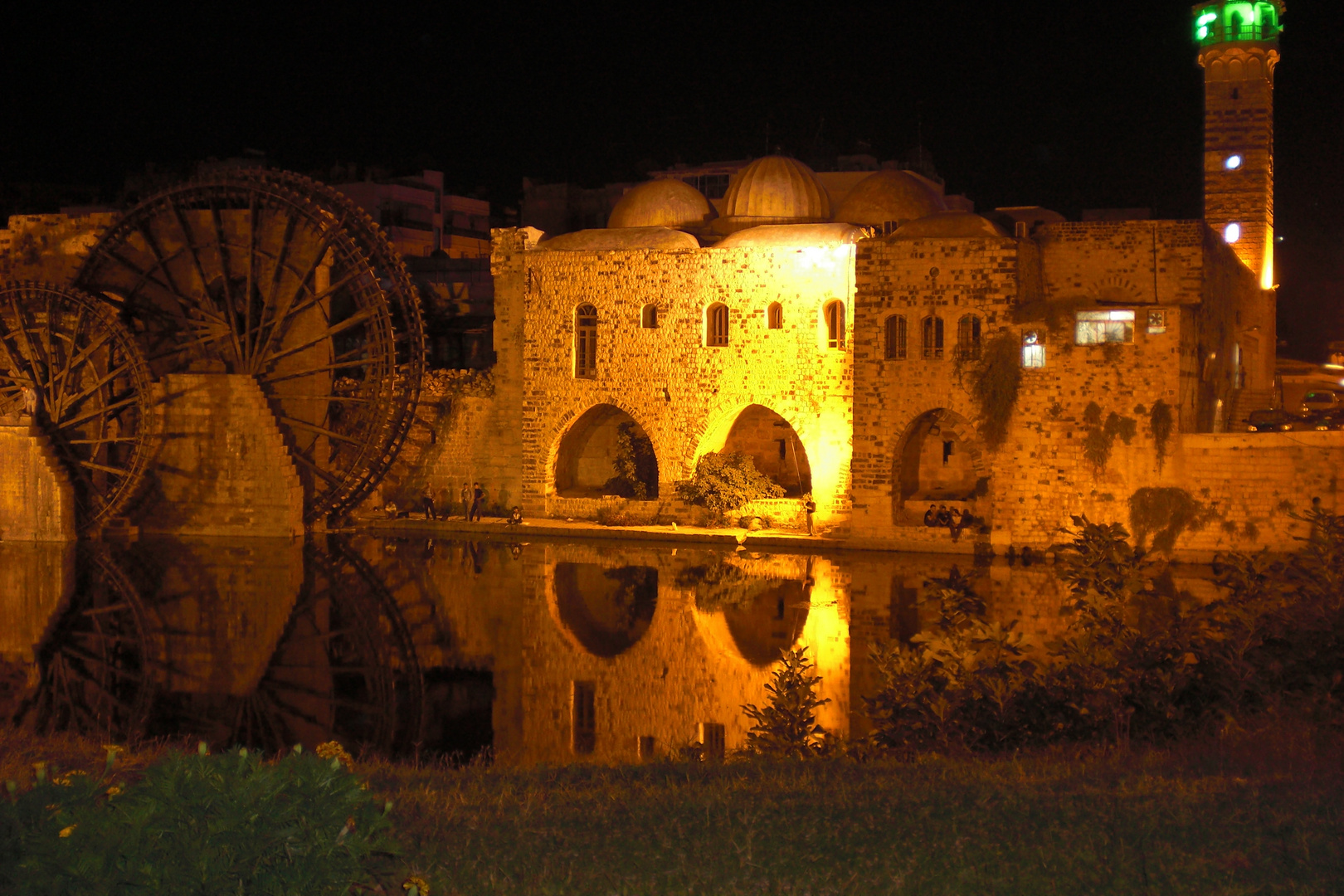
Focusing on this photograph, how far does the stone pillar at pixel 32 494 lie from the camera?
18.6 meters

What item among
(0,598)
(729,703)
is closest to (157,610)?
(0,598)

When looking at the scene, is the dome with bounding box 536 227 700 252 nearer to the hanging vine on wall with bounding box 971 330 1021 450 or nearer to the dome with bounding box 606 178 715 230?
the dome with bounding box 606 178 715 230

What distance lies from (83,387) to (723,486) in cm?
968

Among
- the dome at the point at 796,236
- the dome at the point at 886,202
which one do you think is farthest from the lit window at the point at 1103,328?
the dome at the point at 886,202

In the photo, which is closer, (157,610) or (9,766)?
(9,766)

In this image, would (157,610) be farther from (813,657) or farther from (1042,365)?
(1042,365)

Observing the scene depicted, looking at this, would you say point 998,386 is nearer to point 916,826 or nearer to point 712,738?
point 712,738

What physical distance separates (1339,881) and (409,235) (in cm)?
3286

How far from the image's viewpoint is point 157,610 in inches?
554

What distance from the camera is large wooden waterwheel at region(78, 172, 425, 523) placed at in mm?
19578

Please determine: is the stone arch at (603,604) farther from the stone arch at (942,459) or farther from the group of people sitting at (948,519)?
the stone arch at (942,459)

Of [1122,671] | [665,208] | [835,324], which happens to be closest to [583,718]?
[1122,671]

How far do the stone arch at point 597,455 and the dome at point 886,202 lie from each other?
4879 mm

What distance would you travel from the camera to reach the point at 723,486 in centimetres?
1980
